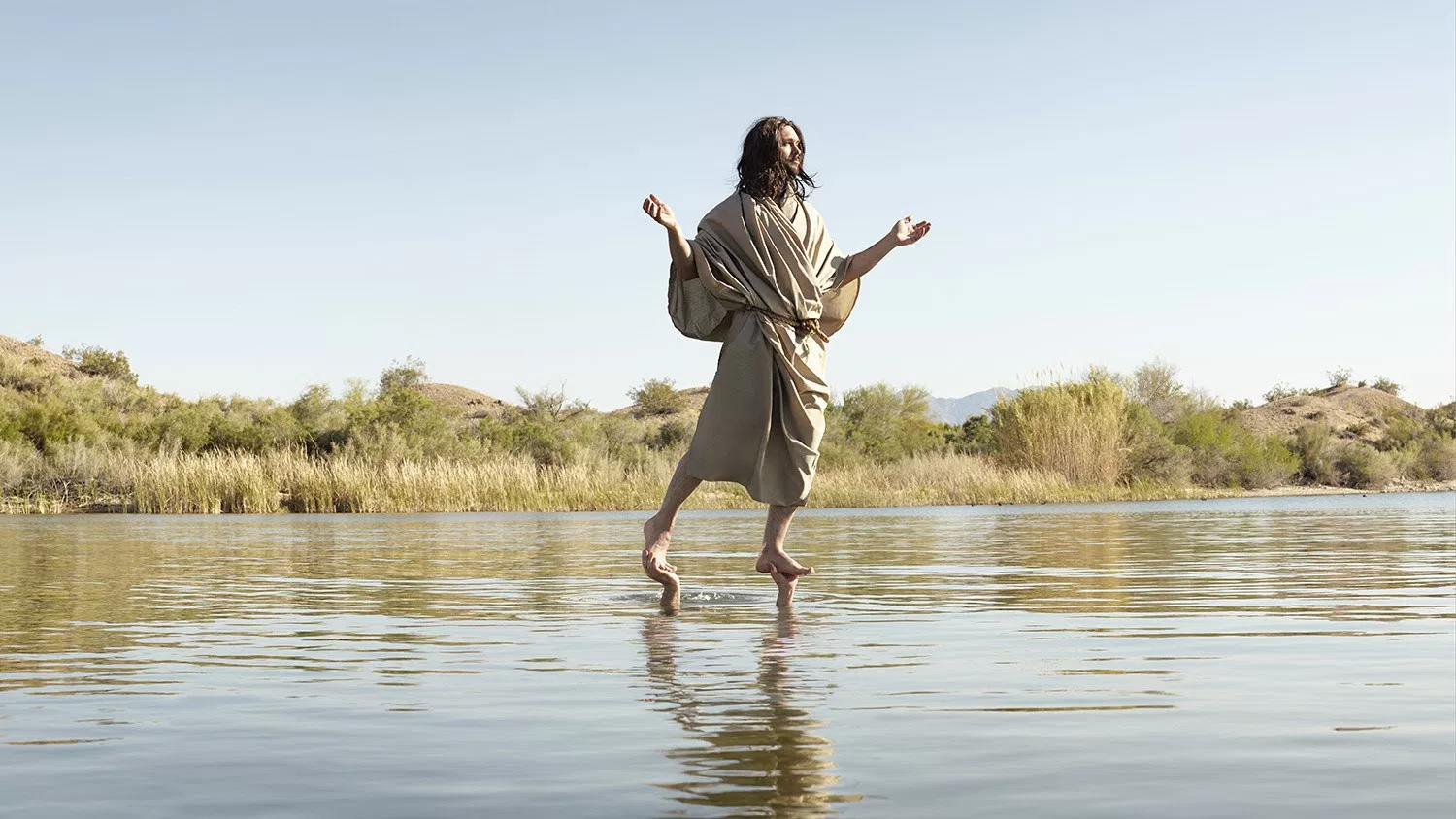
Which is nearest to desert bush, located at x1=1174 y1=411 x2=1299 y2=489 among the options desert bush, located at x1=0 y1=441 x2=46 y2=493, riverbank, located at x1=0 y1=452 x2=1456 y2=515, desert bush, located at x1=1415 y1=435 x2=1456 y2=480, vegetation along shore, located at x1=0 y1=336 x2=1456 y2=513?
vegetation along shore, located at x1=0 y1=336 x2=1456 y2=513

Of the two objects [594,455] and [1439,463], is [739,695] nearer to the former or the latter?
[594,455]

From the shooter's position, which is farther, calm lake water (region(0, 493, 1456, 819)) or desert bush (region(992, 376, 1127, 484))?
desert bush (region(992, 376, 1127, 484))

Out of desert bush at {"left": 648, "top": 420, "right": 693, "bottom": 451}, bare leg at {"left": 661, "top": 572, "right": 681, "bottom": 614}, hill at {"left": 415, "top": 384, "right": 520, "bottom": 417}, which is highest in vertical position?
hill at {"left": 415, "top": 384, "right": 520, "bottom": 417}

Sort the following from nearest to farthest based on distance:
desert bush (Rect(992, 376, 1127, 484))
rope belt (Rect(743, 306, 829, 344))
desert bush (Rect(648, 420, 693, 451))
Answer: rope belt (Rect(743, 306, 829, 344)) → desert bush (Rect(992, 376, 1127, 484)) → desert bush (Rect(648, 420, 693, 451))

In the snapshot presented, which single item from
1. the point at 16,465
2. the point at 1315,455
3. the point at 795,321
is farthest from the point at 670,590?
the point at 1315,455

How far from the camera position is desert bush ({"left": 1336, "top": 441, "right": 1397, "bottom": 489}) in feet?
127

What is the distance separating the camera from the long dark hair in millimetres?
6188

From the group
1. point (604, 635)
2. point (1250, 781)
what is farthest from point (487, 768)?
point (604, 635)

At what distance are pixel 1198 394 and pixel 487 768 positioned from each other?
43356mm

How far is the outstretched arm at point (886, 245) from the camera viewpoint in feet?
20.2

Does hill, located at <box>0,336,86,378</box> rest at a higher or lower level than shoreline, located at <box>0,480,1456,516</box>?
higher

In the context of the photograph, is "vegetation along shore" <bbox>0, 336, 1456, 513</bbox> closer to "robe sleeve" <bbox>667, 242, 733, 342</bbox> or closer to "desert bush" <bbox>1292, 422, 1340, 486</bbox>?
"desert bush" <bbox>1292, 422, 1340, 486</bbox>

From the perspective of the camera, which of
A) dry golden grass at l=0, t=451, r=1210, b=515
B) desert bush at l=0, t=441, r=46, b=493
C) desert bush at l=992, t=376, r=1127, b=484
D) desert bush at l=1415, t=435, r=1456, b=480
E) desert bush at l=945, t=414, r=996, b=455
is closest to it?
dry golden grass at l=0, t=451, r=1210, b=515

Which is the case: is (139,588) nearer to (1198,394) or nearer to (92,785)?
(92,785)
